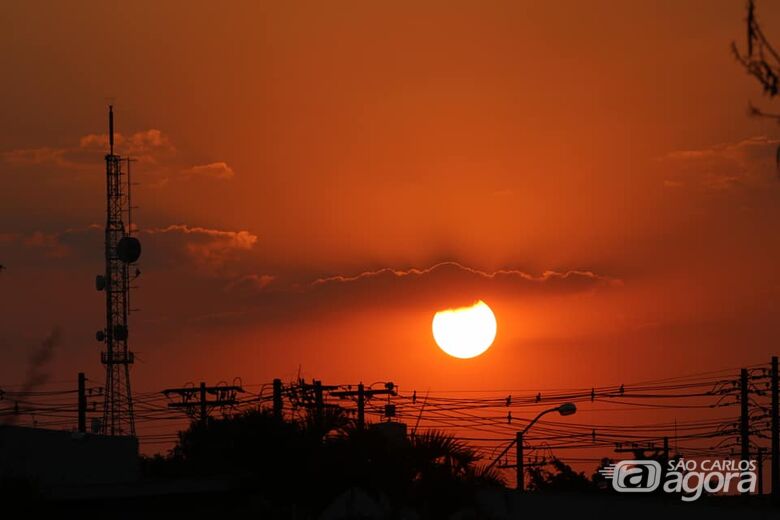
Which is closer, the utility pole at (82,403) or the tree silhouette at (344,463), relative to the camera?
the tree silhouette at (344,463)

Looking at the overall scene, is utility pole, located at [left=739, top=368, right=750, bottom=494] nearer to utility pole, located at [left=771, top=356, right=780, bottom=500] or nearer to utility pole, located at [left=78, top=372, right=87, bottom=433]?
utility pole, located at [left=771, top=356, right=780, bottom=500]

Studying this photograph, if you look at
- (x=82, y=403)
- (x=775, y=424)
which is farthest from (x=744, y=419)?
(x=82, y=403)

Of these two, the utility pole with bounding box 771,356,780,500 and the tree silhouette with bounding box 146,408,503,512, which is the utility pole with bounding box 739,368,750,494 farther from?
the tree silhouette with bounding box 146,408,503,512

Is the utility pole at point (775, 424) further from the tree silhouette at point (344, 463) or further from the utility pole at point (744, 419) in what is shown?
the tree silhouette at point (344, 463)

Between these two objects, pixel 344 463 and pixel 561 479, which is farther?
pixel 561 479

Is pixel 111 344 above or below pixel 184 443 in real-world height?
Answer: above

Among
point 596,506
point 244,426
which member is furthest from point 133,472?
point 596,506

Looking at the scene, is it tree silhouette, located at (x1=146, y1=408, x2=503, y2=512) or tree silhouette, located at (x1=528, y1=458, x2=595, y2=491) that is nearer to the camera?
tree silhouette, located at (x1=146, y1=408, x2=503, y2=512)

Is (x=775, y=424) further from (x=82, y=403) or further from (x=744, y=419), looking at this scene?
(x=82, y=403)

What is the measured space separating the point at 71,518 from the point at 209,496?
5036mm

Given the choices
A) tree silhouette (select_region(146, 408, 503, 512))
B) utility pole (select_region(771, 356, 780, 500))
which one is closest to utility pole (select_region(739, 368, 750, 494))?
utility pole (select_region(771, 356, 780, 500))

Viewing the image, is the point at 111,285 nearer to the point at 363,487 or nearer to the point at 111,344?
the point at 111,344

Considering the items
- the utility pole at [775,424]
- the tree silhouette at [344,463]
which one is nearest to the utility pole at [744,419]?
the utility pole at [775,424]

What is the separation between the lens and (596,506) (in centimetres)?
3609
